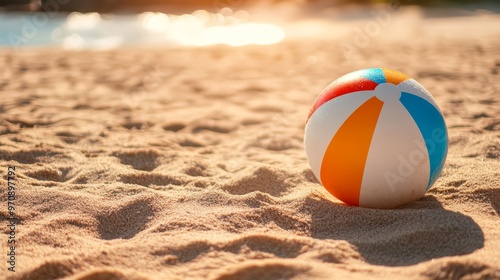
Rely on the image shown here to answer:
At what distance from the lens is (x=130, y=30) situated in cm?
1389

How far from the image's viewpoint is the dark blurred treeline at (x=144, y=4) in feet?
59.3

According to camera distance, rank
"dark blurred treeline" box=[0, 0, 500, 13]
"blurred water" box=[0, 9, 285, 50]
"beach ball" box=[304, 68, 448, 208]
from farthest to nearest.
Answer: "dark blurred treeline" box=[0, 0, 500, 13] < "blurred water" box=[0, 9, 285, 50] < "beach ball" box=[304, 68, 448, 208]

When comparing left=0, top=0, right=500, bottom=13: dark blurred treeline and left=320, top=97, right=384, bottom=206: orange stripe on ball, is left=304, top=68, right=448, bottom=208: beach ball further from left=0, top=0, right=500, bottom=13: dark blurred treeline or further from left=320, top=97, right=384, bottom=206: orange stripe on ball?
left=0, top=0, right=500, bottom=13: dark blurred treeline

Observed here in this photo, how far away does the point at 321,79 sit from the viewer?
734 centimetres

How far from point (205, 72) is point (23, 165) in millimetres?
4193

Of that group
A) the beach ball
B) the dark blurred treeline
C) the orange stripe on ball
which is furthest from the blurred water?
the orange stripe on ball

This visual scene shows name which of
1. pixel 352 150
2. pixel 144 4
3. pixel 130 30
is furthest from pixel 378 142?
pixel 144 4

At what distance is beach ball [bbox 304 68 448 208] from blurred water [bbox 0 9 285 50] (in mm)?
7963

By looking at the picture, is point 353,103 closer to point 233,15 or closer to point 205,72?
point 205,72

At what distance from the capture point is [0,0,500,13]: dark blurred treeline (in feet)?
59.3

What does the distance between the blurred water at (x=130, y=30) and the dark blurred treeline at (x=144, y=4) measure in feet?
3.79

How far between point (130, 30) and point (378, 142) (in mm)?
11690

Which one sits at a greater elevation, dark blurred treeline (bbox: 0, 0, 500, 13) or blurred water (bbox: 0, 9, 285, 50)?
dark blurred treeline (bbox: 0, 0, 500, 13)

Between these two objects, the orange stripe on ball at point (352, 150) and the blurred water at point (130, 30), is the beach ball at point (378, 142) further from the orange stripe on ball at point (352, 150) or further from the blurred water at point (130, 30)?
the blurred water at point (130, 30)
